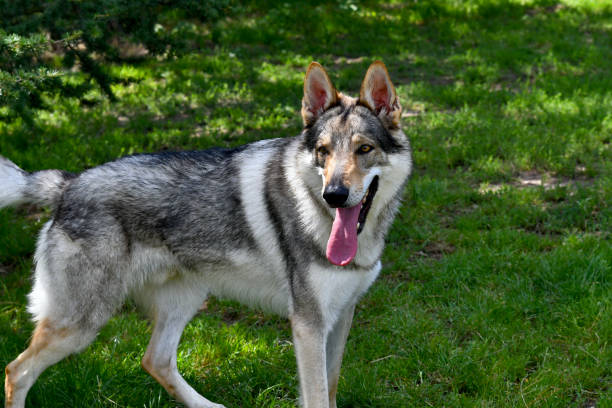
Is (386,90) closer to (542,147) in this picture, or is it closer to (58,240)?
(58,240)

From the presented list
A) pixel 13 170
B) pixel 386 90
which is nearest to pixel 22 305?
pixel 13 170

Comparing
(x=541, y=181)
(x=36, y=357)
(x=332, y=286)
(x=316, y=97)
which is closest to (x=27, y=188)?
(x=36, y=357)

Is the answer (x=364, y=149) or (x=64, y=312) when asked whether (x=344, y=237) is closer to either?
(x=364, y=149)

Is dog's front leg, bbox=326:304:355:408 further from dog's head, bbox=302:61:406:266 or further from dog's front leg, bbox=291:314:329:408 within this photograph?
dog's head, bbox=302:61:406:266

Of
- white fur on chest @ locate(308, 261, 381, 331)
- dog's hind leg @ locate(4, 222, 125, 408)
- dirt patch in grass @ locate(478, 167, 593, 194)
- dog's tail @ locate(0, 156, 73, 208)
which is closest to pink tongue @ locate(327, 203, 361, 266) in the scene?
white fur on chest @ locate(308, 261, 381, 331)

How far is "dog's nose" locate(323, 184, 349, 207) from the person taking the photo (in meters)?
3.12

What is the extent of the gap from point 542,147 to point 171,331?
4283mm

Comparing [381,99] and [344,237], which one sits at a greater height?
[381,99]

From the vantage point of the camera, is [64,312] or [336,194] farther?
[64,312]

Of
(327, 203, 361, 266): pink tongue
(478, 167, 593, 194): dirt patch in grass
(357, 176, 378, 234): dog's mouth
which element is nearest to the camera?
(327, 203, 361, 266): pink tongue

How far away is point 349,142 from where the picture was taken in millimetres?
3316

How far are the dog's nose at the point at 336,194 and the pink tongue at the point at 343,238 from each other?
16 centimetres

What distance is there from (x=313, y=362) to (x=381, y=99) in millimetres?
1474

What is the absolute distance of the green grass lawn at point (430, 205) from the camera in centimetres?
387
